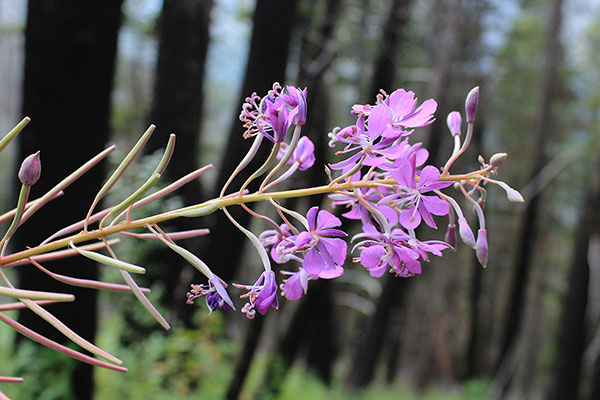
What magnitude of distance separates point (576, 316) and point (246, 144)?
3971 mm

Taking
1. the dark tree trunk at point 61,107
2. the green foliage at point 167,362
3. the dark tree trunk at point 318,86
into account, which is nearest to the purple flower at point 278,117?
the dark tree trunk at point 61,107

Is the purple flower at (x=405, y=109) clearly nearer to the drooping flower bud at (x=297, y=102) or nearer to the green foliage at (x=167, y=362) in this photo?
the drooping flower bud at (x=297, y=102)

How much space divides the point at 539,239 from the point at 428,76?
10.4m

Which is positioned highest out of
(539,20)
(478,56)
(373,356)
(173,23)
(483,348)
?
(539,20)

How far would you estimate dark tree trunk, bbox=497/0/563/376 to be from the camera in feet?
32.4

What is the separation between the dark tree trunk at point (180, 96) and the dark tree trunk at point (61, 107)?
2418 millimetres

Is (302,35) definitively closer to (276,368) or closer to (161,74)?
(161,74)

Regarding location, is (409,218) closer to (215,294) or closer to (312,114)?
(215,294)

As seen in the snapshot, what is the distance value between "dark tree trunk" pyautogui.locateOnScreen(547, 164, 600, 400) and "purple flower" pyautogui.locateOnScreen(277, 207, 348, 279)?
5549 millimetres

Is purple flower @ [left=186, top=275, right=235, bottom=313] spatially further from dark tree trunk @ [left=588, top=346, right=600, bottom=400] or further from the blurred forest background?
dark tree trunk @ [left=588, top=346, right=600, bottom=400]

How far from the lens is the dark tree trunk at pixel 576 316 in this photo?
5664 mm

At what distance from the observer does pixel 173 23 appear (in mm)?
5949

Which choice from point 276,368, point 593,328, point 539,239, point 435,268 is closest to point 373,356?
point 276,368

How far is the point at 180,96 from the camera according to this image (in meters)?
5.68
